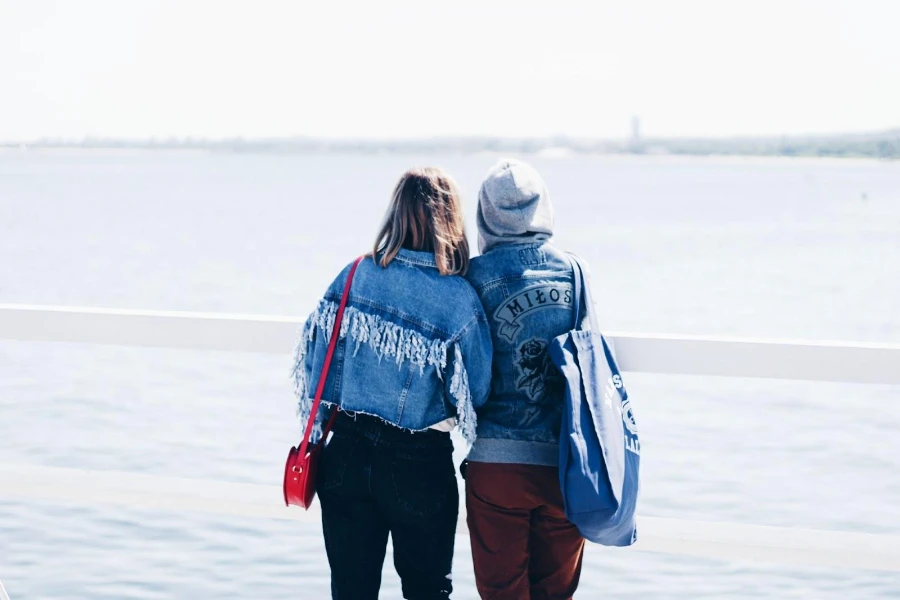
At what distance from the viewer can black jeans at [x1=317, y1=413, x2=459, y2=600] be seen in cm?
250

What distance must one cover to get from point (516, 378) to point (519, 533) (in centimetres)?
38

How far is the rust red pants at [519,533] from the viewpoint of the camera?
2.52m

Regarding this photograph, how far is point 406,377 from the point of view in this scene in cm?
250

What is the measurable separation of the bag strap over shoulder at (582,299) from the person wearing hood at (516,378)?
2cm

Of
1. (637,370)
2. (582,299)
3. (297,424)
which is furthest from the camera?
(297,424)

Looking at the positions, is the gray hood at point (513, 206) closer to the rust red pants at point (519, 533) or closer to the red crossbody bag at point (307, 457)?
the red crossbody bag at point (307, 457)

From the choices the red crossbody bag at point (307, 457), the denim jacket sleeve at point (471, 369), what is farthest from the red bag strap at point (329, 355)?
the denim jacket sleeve at point (471, 369)

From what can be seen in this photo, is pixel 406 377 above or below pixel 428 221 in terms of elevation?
below

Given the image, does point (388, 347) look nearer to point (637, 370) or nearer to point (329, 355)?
point (329, 355)

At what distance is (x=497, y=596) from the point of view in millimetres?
2547

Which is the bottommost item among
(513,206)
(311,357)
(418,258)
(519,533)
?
(519,533)

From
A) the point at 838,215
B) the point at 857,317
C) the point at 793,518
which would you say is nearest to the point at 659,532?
the point at 793,518

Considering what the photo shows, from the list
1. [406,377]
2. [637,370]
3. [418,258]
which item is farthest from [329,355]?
[637,370]

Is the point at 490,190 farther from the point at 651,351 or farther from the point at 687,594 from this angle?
the point at 687,594
